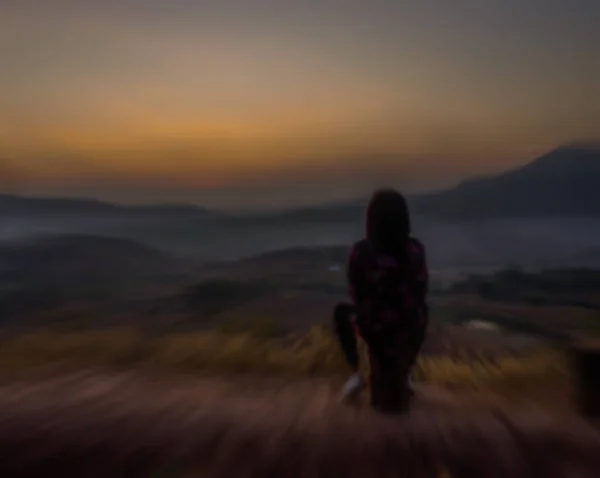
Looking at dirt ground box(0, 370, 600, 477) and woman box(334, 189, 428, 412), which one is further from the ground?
woman box(334, 189, 428, 412)

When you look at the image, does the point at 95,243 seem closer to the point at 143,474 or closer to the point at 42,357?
the point at 42,357

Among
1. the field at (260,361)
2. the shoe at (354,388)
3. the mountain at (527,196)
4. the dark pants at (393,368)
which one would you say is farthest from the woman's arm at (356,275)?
the mountain at (527,196)

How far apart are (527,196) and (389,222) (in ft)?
18.5

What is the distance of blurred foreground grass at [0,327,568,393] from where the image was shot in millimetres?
9008

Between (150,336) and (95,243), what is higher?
(95,243)

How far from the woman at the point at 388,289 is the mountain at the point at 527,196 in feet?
16.5

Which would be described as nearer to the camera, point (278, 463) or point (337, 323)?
Answer: point (278, 463)

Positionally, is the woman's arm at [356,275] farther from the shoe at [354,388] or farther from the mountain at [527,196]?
the mountain at [527,196]

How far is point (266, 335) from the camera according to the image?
36.3 ft

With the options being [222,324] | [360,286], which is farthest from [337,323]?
[222,324]

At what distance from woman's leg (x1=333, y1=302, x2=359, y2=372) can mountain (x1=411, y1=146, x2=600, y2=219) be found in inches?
189

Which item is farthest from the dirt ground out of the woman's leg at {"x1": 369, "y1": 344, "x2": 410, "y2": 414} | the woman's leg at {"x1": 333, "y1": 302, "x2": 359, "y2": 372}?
the woman's leg at {"x1": 333, "y1": 302, "x2": 359, "y2": 372}

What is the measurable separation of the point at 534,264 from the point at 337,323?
576cm

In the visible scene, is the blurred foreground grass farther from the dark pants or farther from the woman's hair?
the woman's hair
